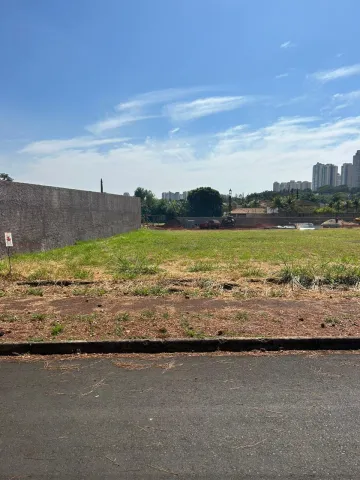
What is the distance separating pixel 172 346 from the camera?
4.76m

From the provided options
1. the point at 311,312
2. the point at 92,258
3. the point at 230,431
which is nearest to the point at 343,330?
the point at 311,312

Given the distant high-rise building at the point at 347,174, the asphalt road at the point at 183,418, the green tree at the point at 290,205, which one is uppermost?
the distant high-rise building at the point at 347,174

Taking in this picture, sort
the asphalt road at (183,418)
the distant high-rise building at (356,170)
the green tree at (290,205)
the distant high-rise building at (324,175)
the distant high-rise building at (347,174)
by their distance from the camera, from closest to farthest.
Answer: the asphalt road at (183,418)
the green tree at (290,205)
the distant high-rise building at (356,170)
the distant high-rise building at (347,174)
the distant high-rise building at (324,175)

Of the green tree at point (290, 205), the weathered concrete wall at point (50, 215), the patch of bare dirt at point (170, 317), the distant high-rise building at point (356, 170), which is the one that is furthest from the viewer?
the distant high-rise building at point (356, 170)

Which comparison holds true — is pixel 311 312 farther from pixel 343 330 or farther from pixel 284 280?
pixel 284 280

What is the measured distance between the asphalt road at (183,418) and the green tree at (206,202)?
9862 centimetres

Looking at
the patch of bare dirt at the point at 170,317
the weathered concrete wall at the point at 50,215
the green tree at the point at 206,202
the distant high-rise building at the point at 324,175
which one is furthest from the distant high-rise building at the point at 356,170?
the patch of bare dirt at the point at 170,317

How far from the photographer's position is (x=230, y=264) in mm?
12070

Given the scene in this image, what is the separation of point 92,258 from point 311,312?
9.67m

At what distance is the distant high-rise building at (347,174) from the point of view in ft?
552

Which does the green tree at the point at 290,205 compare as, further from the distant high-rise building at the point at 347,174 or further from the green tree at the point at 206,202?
the distant high-rise building at the point at 347,174

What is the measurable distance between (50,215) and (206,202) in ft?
284

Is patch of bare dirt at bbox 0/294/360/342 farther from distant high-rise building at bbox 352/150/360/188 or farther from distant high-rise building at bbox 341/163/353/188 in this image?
distant high-rise building at bbox 341/163/353/188

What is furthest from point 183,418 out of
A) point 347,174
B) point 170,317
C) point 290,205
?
point 347,174
